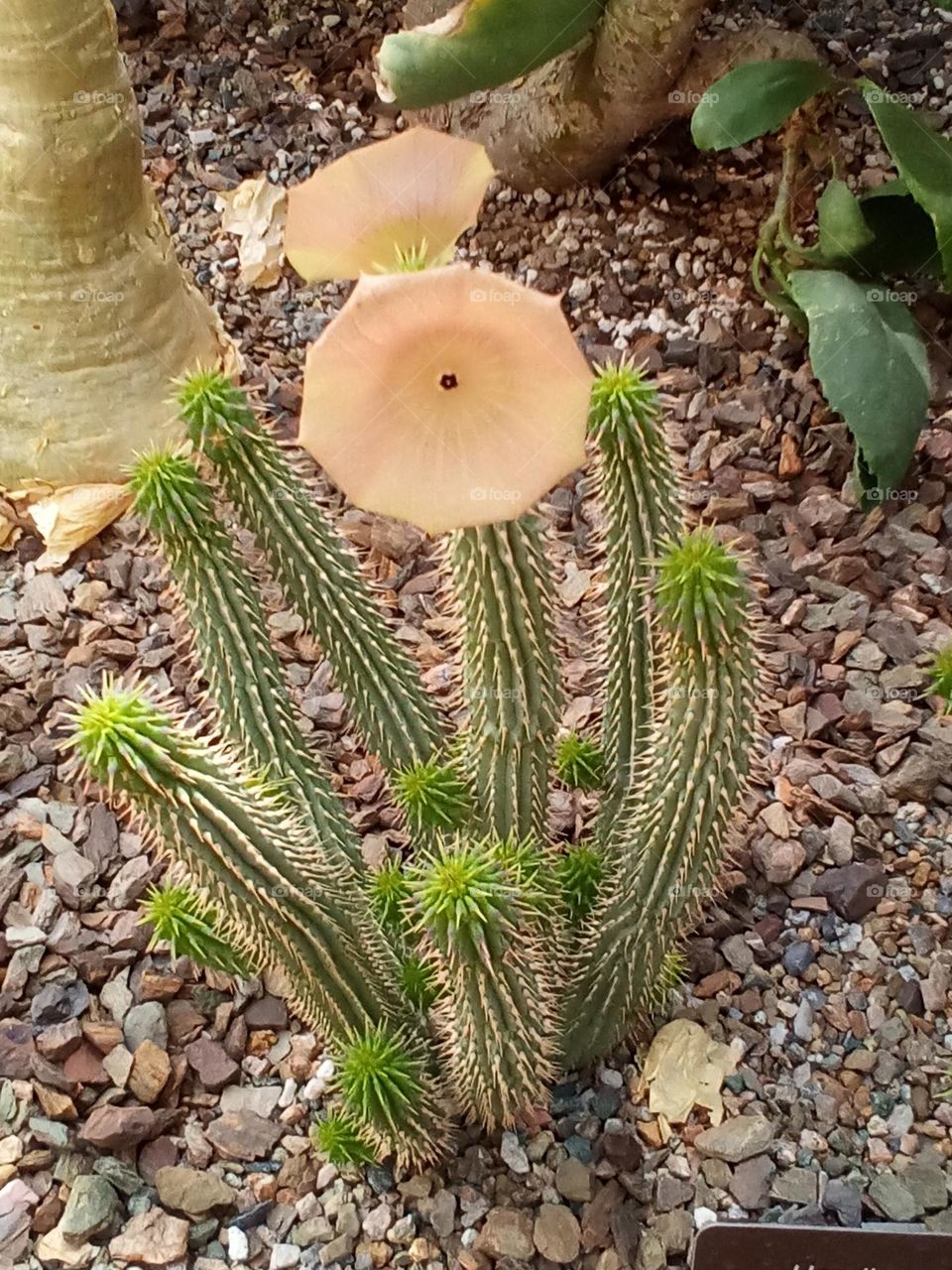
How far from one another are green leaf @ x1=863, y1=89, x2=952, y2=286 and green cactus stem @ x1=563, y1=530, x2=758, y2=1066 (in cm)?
86

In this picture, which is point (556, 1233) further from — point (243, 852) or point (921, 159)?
point (921, 159)

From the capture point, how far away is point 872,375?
1.79 metres

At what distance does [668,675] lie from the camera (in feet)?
3.61

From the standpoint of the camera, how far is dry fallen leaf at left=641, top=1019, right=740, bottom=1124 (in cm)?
141

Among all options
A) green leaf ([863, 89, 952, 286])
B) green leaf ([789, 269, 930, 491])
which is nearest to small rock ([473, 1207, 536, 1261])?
green leaf ([789, 269, 930, 491])

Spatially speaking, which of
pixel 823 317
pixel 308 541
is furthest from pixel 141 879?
pixel 823 317

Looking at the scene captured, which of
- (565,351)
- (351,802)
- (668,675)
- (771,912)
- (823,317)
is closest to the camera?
(565,351)

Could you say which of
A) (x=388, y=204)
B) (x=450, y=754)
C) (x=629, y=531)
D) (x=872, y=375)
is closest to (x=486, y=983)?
(x=450, y=754)

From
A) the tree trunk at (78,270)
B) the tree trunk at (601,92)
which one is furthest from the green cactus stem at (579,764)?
the tree trunk at (601,92)

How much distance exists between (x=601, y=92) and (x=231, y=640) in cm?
155

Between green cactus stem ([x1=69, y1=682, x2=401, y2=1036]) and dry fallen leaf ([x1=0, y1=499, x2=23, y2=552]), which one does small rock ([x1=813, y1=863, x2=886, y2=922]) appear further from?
dry fallen leaf ([x1=0, y1=499, x2=23, y2=552])

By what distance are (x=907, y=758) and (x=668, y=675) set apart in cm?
80

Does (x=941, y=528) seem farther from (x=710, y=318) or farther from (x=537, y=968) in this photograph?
(x=537, y=968)

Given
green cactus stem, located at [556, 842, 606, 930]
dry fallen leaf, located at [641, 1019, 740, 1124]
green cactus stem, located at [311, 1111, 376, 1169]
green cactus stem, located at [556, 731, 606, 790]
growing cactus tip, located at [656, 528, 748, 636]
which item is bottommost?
dry fallen leaf, located at [641, 1019, 740, 1124]
